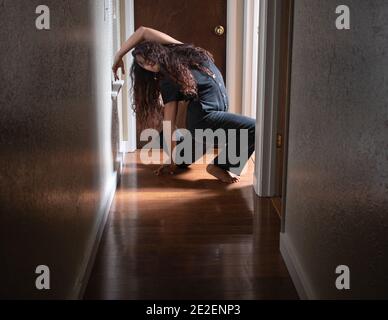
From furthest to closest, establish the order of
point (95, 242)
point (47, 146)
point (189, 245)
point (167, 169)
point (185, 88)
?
1. point (167, 169)
2. point (185, 88)
3. point (189, 245)
4. point (95, 242)
5. point (47, 146)

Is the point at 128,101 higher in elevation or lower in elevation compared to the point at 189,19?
lower

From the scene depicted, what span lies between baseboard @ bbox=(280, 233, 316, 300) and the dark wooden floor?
0.03 metres

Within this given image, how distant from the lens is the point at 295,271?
217 centimetres

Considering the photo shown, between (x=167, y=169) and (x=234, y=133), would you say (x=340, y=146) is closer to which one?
(x=234, y=133)

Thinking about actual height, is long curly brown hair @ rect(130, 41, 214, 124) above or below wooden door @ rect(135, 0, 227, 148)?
below

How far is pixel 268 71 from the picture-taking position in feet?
10.5

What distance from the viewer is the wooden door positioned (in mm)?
4512

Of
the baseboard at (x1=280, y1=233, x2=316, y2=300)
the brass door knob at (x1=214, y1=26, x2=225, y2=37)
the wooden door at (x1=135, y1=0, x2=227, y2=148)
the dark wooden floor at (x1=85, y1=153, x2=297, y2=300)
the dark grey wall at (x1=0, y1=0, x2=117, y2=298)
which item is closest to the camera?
the dark grey wall at (x1=0, y1=0, x2=117, y2=298)

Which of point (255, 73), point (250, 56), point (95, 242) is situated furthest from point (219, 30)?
point (95, 242)

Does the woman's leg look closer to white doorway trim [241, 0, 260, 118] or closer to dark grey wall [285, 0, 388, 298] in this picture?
white doorway trim [241, 0, 260, 118]

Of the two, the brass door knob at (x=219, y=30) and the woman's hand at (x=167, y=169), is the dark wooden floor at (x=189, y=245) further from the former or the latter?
the brass door knob at (x=219, y=30)

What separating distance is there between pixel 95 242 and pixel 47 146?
3.54 ft

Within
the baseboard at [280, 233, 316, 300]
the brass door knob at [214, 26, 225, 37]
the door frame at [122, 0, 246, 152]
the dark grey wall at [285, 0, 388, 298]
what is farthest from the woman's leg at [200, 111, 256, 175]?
the dark grey wall at [285, 0, 388, 298]

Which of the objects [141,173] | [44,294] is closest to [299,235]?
[44,294]
